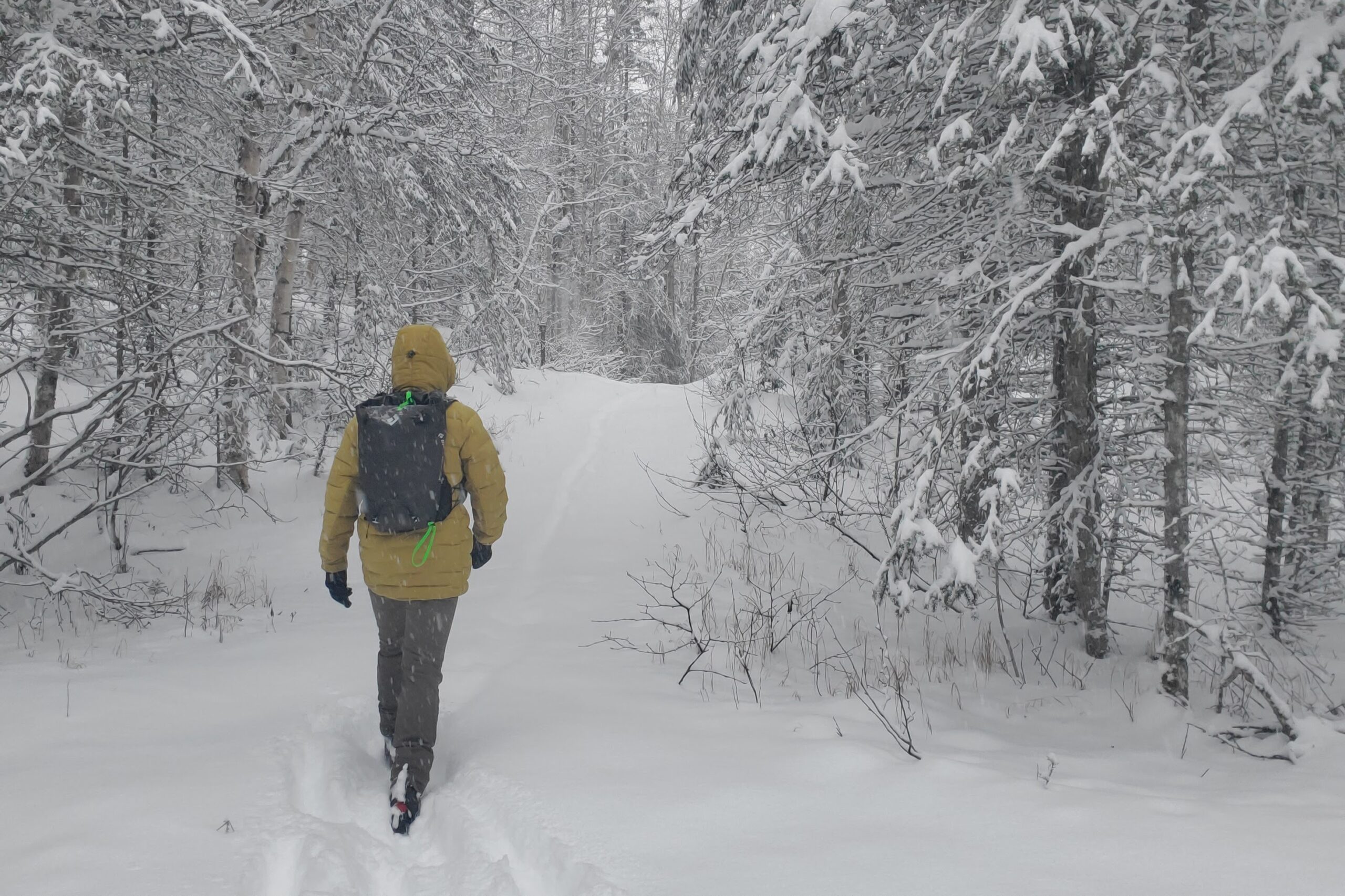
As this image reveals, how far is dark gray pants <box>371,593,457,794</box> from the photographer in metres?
3.79

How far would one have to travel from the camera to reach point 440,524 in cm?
394

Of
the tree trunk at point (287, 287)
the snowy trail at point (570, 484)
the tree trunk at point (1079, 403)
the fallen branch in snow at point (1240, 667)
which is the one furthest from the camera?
the tree trunk at point (287, 287)

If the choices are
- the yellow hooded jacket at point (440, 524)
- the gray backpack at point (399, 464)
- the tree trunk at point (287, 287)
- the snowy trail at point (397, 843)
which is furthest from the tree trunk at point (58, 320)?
the snowy trail at point (397, 843)

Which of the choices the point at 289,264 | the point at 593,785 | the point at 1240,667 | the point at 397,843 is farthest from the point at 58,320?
the point at 1240,667

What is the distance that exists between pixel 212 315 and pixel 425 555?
553 cm

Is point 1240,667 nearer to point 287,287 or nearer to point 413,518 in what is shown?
point 413,518

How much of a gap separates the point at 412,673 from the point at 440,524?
73 centimetres

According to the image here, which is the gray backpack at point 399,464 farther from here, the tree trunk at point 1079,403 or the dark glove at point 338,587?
the tree trunk at point 1079,403

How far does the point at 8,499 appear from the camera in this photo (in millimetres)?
5824

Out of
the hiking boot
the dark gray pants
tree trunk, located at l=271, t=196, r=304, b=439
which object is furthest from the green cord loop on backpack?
tree trunk, located at l=271, t=196, r=304, b=439

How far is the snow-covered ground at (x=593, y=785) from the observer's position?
8.93ft

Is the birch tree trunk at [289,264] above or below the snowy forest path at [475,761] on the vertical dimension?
above

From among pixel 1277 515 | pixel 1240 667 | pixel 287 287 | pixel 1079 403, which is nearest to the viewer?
pixel 1240 667

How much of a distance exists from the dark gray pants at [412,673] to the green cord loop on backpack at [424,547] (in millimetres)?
207
